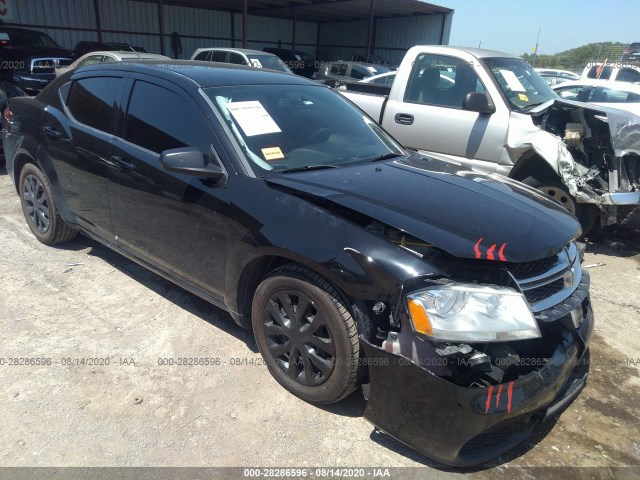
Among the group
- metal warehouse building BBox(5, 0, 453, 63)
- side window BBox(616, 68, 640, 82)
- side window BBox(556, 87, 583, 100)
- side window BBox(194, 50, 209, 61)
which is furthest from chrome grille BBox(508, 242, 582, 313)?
metal warehouse building BBox(5, 0, 453, 63)

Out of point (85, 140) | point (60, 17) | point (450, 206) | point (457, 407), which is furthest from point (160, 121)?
point (60, 17)

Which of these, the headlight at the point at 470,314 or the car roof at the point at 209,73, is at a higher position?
the car roof at the point at 209,73

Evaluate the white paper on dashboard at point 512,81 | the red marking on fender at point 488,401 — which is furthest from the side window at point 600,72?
the red marking on fender at point 488,401

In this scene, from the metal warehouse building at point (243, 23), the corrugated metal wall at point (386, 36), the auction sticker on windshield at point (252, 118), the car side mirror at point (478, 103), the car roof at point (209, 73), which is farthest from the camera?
the corrugated metal wall at point (386, 36)

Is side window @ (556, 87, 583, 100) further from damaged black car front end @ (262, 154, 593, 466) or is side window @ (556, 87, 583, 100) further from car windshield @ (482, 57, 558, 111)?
damaged black car front end @ (262, 154, 593, 466)

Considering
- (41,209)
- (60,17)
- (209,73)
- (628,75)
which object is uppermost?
(60,17)

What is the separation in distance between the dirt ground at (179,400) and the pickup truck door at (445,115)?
2205 mm

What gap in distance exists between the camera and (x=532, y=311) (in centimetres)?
219

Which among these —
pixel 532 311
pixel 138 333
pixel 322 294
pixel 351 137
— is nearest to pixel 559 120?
pixel 351 137

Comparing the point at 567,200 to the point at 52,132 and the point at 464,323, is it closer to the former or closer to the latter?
the point at 464,323

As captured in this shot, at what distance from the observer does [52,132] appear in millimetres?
4027

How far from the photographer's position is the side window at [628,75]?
537 inches

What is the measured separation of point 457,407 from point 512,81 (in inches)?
183

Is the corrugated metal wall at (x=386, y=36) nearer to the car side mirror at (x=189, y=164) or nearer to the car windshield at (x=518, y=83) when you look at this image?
the car windshield at (x=518, y=83)
